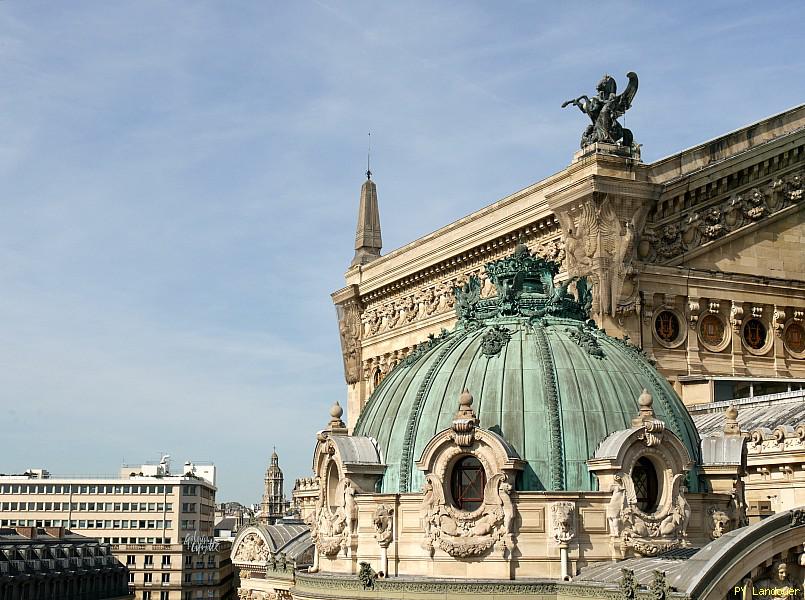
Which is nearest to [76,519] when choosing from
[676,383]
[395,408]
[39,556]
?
[39,556]

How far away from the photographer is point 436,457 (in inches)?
1025

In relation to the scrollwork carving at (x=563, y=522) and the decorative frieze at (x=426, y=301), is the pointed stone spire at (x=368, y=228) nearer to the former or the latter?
the decorative frieze at (x=426, y=301)

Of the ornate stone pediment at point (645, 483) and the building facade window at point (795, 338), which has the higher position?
the building facade window at point (795, 338)

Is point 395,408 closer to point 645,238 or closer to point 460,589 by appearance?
point 460,589

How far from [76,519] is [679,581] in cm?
15570

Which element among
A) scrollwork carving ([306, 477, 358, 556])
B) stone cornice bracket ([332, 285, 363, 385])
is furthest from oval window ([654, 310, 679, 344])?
stone cornice bracket ([332, 285, 363, 385])

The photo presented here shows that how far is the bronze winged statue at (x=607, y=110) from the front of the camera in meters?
60.4

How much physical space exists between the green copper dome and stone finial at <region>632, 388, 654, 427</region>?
0.99m

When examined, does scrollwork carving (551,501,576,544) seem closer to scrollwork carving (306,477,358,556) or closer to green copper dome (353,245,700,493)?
green copper dome (353,245,700,493)

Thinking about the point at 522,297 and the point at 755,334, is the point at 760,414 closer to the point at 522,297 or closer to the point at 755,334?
the point at 755,334

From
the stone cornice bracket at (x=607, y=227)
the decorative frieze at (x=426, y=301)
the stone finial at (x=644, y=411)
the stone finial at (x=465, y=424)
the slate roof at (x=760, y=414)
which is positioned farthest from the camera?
the decorative frieze at (x=426, y=301)

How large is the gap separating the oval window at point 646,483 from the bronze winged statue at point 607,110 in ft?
118

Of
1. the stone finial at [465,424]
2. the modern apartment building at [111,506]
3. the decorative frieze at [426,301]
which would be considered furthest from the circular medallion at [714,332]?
the modern apartment building at [111,506]

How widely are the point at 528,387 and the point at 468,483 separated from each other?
8.68 feet
